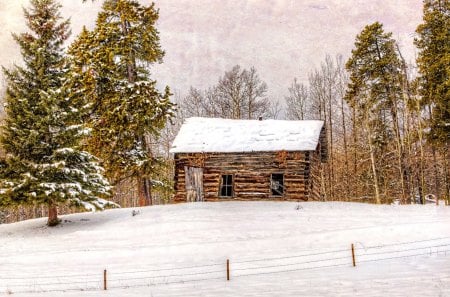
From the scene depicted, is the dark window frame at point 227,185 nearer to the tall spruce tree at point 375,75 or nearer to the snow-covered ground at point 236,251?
the snow-covered ground at point 236,251

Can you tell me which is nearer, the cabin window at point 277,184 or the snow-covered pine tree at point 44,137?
the snow-covered pine tree at point 44,137

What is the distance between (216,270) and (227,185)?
1423cm

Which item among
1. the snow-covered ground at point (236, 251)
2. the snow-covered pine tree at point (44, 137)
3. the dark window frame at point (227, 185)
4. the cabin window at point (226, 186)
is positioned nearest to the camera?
the snow-covered ground at point (236, 251)

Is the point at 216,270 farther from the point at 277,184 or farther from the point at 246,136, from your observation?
the point at 246,136

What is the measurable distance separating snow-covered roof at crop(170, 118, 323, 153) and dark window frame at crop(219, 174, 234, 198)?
1922 mm

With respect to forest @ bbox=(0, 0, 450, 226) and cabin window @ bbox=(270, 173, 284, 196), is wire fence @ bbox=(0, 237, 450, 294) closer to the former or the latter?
forest @ bbox=(0, 0, 450, 226)

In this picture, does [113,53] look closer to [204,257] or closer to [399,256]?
[204,257]

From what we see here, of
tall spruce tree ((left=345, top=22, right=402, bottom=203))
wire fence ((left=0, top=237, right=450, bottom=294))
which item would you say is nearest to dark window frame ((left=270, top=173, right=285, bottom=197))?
tall spruce tree ((left=345, top=22, right=402, bottom=203))

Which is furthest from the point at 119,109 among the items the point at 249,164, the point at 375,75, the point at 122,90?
the point at 375,75

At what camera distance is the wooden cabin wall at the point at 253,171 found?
27672mm

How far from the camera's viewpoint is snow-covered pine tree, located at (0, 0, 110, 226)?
2116 cm

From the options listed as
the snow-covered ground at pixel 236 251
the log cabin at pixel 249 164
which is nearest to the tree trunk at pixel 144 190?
the log cabin at pixel 249 164

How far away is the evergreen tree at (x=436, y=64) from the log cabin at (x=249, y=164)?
7.37m

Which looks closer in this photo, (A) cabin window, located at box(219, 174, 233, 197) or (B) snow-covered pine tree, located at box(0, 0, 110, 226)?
(B) snow-covered pine tree, located at box(0, 0, 110, 226)
